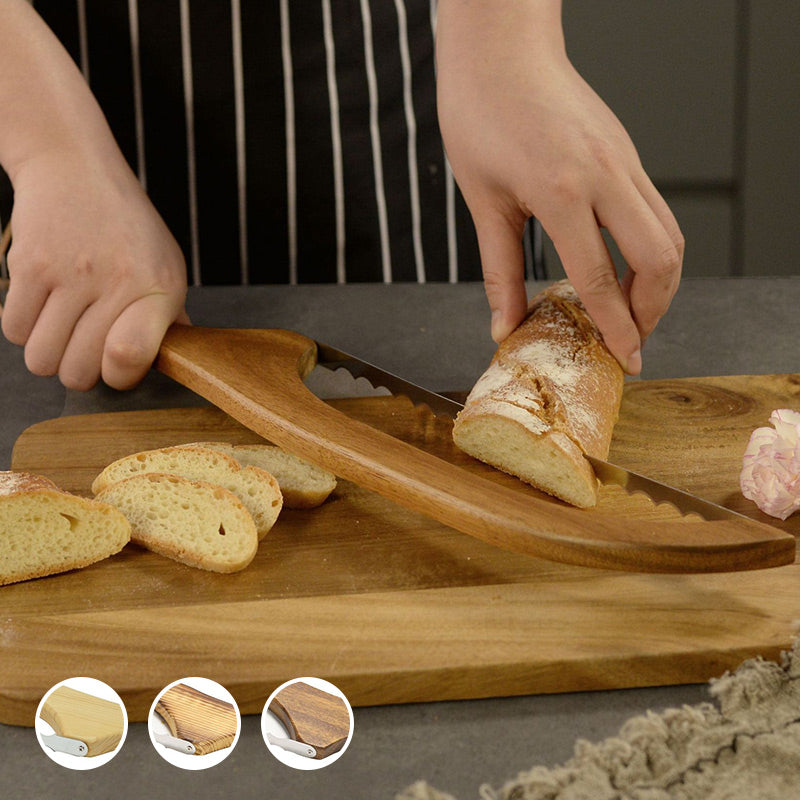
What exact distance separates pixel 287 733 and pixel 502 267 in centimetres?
81

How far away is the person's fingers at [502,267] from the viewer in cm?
151

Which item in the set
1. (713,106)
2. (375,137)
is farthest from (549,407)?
(713,106)

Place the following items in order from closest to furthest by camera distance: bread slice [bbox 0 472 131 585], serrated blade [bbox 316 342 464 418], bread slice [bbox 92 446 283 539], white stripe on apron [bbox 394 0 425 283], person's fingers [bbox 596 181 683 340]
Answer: bread slice [bbox 0 472 131 585] → bread slice [bbox 92 446 283 539] → person's fingers [bbox 596 181 683 340] → serrated blade [bbox 316 342 464 418] → white stripe on apron [bbox 394 0 425 283]

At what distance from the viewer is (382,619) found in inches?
42.7

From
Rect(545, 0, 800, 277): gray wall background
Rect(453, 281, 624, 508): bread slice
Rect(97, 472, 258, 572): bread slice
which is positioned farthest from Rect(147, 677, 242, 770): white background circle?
Rect(545, 0, 800, 277): gray wall background

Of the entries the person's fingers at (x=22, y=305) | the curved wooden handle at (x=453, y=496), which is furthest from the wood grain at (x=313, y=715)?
the person's fingers at (x=22, y=305)

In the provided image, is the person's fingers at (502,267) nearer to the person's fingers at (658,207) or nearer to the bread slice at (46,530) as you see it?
the person's fingers at (658,207)

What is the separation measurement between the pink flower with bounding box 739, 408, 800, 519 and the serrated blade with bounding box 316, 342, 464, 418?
1.38 ft

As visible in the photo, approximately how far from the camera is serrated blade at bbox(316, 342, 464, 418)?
148 cm

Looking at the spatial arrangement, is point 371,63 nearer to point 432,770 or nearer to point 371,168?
point 371,168

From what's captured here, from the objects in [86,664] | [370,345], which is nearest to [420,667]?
[86,664]

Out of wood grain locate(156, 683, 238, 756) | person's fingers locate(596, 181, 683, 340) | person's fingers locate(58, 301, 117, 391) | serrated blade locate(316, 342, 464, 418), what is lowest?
wood grain locate(156, 683, 238, 756)

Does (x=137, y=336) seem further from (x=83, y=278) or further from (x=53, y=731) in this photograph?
(x=53, y=731)

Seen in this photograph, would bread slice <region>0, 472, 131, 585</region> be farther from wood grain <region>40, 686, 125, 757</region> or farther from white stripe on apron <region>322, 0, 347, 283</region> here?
white stripe on apron <region>322, 0, 347, 283</region>
